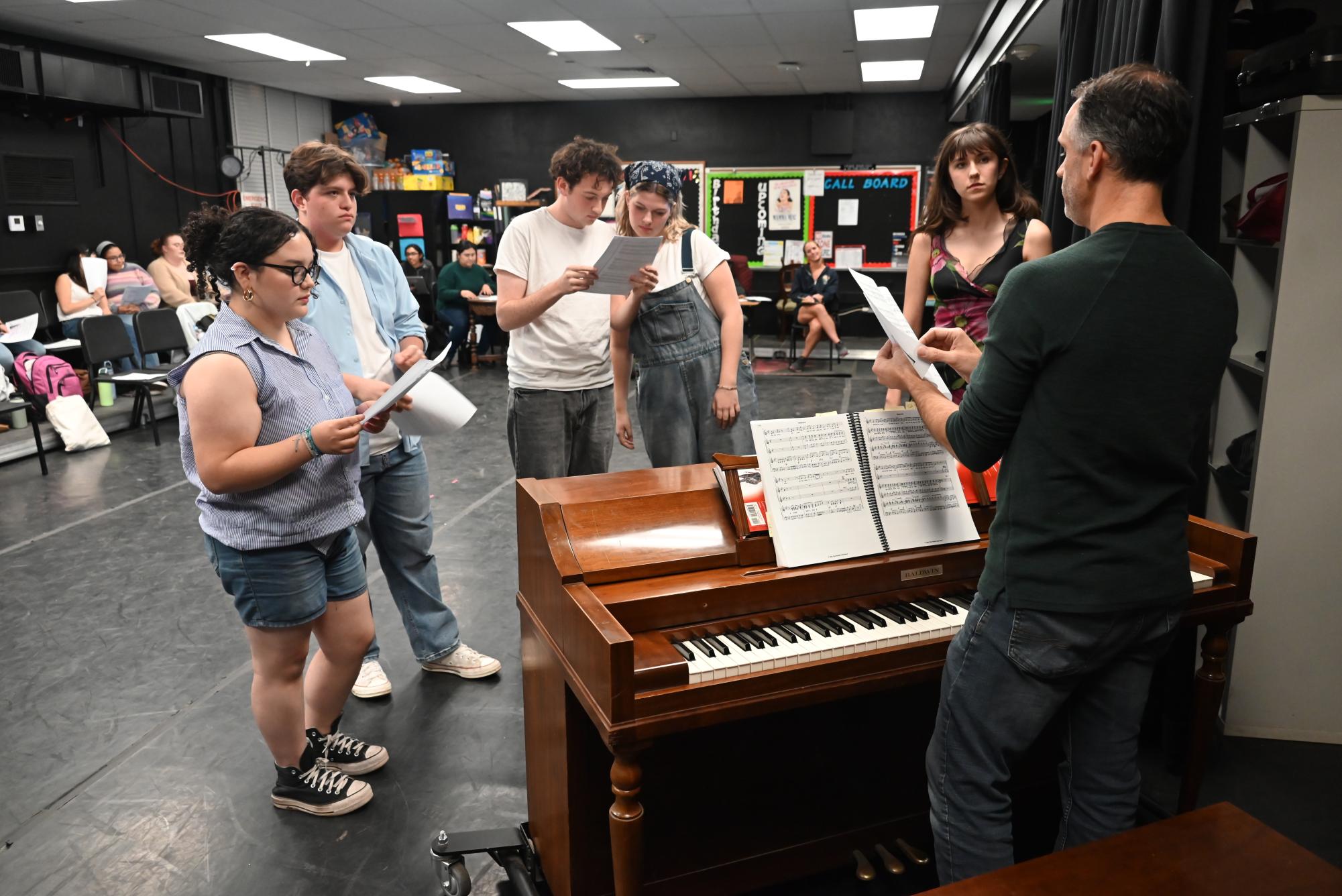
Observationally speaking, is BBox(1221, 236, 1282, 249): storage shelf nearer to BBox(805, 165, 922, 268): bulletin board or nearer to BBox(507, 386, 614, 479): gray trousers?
BBox(507, 386, 614, 479): gray trousers

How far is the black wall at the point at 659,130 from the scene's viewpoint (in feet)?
39.9

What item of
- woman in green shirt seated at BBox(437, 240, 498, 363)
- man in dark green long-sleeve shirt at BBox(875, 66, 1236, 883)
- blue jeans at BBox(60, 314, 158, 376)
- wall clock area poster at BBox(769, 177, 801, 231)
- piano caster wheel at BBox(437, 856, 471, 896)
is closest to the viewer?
man in dark green long-sleeve shirt at BBox(875, 66, 1236, 883)

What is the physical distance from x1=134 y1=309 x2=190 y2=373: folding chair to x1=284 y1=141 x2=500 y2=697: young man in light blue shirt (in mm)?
5544

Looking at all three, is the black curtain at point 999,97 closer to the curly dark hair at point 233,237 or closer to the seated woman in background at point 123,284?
the curly dark hair at point 233,237

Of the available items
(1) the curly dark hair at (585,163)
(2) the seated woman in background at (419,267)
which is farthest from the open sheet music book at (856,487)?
(2) the seated woman in background at (419,267)

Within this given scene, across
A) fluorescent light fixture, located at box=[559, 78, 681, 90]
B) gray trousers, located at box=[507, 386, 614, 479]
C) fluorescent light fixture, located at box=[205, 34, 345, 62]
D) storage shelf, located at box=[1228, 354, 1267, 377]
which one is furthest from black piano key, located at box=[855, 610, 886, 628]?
fluorescent light fixture, located at box=[559, 78, 681, 90]

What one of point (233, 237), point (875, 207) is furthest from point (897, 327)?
point (875, 207)

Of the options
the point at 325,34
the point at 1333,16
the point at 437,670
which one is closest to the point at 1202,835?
the point at 437,670

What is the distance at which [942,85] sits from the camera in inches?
454

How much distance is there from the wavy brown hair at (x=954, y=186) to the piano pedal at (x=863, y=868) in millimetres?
1657

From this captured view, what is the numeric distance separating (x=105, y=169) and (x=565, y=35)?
483 centimetres

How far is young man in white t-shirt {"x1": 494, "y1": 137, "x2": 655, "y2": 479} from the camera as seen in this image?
2.81 m

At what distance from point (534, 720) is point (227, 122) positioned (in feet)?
36.0

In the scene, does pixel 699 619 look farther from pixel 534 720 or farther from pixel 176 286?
pixel 176 286
